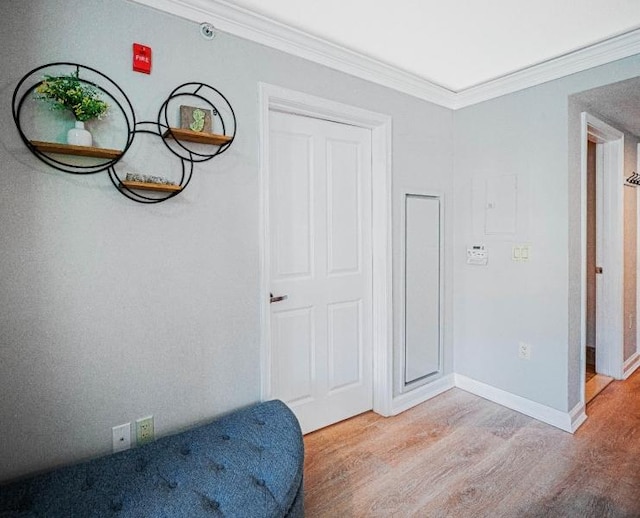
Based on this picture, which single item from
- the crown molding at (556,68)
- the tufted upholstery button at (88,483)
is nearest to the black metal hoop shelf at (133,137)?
the tufted upholstery button at (88,483)

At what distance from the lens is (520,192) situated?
2621 millimetres

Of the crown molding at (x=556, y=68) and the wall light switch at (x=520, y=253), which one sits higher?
the crown molding at (x=556, y=68)

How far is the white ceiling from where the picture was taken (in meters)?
1.82

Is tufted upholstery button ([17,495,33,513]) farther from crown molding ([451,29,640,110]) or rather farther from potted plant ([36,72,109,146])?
crown molding ([451,29,640,110])

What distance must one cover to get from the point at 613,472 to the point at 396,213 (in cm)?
189

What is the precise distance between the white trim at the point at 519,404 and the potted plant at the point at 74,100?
3004 millimetres

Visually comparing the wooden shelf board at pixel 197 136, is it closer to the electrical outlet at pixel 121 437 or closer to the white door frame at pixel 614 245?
the electrical outlet at pixel 121 437

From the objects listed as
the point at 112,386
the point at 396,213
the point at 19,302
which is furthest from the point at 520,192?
the point at 19,302

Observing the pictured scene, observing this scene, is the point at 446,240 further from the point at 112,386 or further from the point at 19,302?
the point at 19,302

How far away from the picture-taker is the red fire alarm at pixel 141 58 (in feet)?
5.35

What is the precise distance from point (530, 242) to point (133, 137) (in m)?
2.51

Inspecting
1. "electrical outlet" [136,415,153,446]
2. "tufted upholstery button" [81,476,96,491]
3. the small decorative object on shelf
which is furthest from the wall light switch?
"tufted upholstery button" [81,476,96,491]

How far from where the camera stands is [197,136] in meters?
1.72

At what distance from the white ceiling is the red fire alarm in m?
0.49
